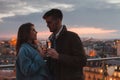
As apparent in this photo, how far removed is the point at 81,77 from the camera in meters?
2.69

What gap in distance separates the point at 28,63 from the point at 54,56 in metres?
0.23

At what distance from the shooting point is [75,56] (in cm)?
263

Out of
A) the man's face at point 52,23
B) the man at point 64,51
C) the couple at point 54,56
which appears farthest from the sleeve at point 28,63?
the man's face at point 52,23

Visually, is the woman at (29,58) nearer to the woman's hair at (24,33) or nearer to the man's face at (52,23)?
the woman's hair at (24,33)

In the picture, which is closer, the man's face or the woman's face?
the man's face

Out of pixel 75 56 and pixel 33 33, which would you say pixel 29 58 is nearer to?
pixel 33 33

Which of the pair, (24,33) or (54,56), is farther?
(24,33)

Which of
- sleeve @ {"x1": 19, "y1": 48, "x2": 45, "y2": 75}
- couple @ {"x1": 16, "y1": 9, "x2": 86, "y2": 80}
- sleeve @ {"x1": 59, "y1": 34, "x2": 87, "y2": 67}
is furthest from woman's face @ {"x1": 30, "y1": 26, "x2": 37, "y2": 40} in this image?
sleeve @ {"x1": 59, "y1": 34, "x2": 87, "y2": 67}

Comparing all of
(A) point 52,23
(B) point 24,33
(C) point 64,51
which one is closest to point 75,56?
(C) point 64,51

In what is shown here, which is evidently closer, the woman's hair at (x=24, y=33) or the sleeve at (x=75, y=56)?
the sleeve at (x=75, y=56)

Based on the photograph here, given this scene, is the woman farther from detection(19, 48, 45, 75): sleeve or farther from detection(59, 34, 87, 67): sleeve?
detection(59, 34, 87, 67): sleeve

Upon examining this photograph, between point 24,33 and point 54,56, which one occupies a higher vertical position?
point 24,33

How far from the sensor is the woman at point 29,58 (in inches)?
106

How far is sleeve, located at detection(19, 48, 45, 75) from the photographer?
2666 mm
